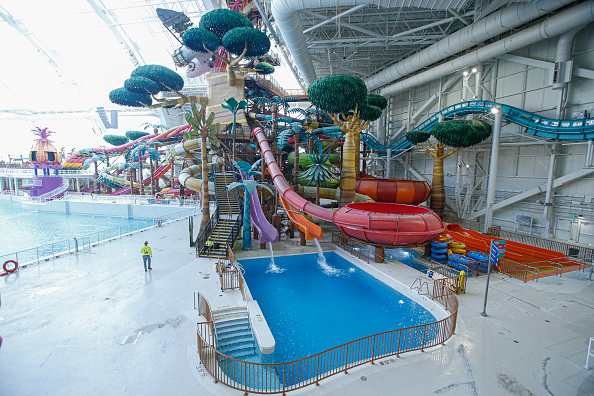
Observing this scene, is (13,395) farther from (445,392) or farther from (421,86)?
(421,86)

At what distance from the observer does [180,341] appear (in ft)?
21.9

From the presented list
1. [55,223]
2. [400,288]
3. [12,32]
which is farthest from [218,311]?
[12,32]

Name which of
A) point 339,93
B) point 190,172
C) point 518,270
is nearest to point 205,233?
point 339,93

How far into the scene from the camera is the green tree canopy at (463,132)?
18531mm

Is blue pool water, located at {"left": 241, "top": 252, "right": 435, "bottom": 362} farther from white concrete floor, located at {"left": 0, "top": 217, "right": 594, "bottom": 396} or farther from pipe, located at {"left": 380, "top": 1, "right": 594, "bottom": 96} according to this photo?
pipe, located at {"left": 380, "top": 1, "right": 594, "bottom": 96}

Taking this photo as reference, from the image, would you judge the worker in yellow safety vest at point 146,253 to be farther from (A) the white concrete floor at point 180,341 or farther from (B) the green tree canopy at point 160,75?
(B) the green tree canopy at point 160,75

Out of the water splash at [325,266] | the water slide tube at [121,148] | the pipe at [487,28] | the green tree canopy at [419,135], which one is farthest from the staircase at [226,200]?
the pipe at [487,28]

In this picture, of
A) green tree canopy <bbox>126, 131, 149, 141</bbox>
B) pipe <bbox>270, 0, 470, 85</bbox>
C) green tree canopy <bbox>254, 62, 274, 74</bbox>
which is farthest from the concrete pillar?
green tree canopy <bbox>126, 131, 149, 141</bbox>

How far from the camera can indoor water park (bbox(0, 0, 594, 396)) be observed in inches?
240

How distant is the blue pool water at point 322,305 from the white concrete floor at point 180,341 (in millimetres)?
1534

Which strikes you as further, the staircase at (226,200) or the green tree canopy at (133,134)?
the green tree canopy at (133,134)

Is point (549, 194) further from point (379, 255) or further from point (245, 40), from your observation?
point (245, 40)

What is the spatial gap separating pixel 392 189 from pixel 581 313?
1202 cm

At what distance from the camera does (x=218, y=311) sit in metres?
8.09
